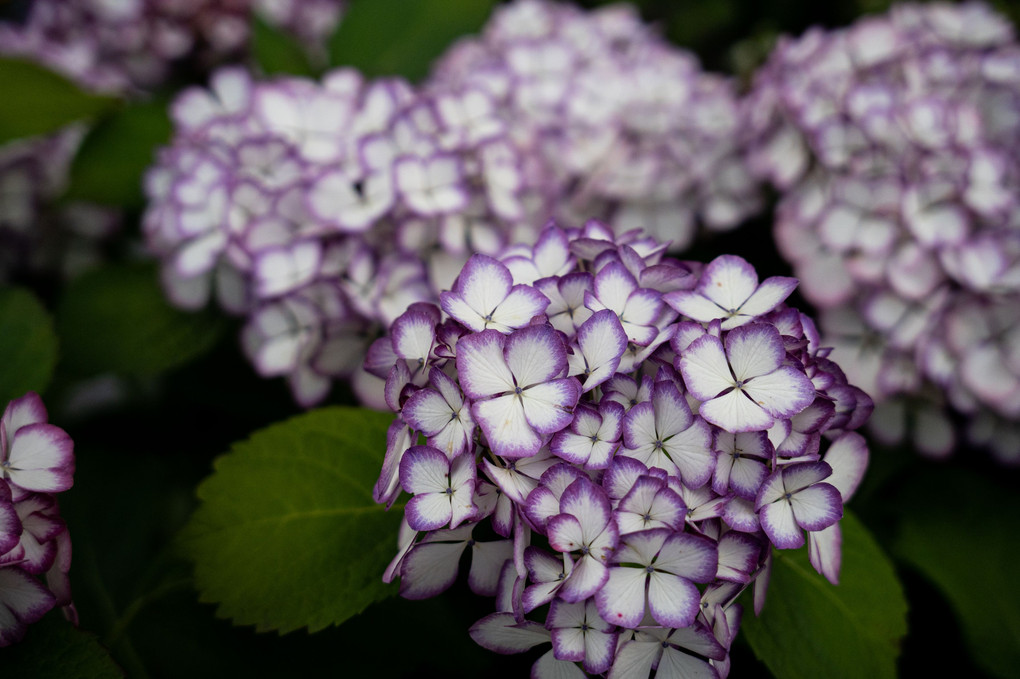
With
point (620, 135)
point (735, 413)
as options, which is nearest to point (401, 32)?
point (620, 135)

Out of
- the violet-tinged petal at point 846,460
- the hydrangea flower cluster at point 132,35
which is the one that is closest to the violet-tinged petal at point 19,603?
the violet-tinged petal at point 846,460

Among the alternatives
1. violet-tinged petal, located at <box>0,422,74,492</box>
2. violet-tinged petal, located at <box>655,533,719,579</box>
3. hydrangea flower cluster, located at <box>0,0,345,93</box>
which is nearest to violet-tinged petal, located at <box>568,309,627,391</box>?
violet-tinged petal, located at <box>655,533,719,579</box>

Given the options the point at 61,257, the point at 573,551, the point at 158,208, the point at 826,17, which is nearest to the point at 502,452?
the point at 573,551

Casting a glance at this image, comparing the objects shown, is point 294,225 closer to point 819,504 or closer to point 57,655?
point 57,655

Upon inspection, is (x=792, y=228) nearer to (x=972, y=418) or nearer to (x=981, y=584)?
(x=972, y=418)

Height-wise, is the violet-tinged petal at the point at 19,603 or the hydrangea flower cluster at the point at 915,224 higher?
the violet-tinged petal at the point at 19,603

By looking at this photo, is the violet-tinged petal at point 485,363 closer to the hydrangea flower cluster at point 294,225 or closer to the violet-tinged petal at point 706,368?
the violet-tinged petal at point 706,368

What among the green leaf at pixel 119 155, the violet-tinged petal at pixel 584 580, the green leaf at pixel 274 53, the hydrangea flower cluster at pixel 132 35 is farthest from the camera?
the hydrangea flower cluster at pixel 132 35
